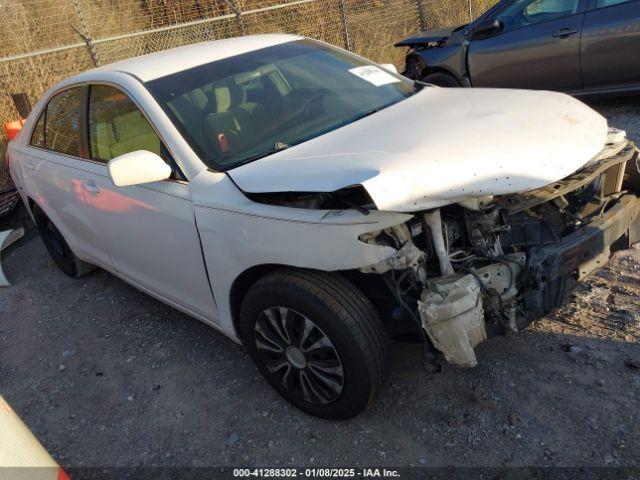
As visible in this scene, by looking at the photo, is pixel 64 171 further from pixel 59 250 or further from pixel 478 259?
pixel 478 259

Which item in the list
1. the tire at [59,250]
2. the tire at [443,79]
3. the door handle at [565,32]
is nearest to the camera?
the tire at [59,250]

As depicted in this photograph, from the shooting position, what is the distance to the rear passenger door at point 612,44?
5.80m

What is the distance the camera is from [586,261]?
8.70 feet

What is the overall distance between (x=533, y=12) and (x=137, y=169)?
17.6 ft

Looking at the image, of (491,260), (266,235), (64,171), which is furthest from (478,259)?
(64,171)

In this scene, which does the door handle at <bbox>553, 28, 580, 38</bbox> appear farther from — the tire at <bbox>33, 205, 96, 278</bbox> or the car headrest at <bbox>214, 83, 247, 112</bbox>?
the tire at <bbox>33, 205, 96, 278</bbox>

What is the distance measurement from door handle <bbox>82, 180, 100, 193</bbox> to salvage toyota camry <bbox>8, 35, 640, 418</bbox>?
1.3 inches

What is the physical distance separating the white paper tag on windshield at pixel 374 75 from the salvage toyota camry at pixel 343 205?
0.10m

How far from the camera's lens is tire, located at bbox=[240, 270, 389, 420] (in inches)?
98.8

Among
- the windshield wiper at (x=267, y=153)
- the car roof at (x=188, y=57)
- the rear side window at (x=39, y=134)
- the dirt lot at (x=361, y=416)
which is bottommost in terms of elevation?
the dirt lot at (x=361, y=416)

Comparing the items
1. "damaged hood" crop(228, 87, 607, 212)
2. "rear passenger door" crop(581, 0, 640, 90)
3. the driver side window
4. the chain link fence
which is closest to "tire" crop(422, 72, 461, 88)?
the driver side window

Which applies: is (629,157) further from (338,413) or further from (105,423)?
(105,423)

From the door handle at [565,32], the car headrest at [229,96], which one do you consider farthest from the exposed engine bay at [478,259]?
the door handle at [565,32]

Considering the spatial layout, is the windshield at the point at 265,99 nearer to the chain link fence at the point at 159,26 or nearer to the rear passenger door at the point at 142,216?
the rear passenger door at the point at 142,216
